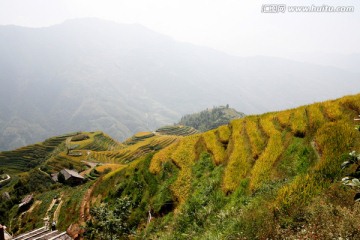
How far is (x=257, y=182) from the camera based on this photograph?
1402 centimetres

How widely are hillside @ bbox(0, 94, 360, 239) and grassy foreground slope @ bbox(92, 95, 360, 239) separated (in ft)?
0.14

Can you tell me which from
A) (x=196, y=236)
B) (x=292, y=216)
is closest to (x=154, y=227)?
(x=196, y=236)

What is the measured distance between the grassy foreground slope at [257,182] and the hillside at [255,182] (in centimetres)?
4

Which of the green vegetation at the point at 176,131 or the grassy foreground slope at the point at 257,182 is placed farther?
the green vegetation at the point at 176,131

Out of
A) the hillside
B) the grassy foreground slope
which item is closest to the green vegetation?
the hillside

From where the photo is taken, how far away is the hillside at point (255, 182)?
9.23 meters

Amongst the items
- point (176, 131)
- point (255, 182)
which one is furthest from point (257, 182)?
point (176, 131)

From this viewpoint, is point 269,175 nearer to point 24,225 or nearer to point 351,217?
point 351,217

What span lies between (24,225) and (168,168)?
112 ft

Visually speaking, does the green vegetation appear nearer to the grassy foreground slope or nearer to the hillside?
the hillside

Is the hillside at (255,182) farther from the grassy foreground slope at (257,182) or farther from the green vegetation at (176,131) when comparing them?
the green vegetation at (176,131)

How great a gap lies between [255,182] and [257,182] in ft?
0.37

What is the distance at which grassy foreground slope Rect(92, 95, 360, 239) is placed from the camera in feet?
30.2

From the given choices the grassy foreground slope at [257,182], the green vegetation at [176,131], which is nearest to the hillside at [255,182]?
the grassy foreground slope at [257,182]
